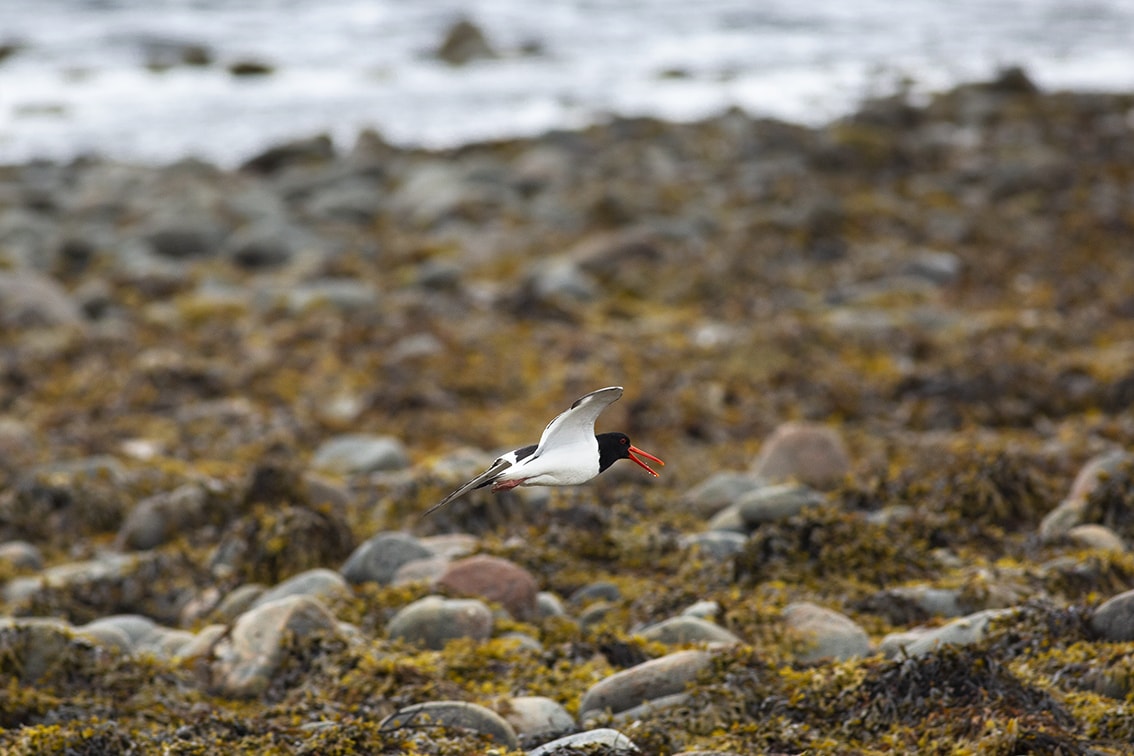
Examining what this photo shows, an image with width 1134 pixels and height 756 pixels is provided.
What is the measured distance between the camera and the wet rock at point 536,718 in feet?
15.4

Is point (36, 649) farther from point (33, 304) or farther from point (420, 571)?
point (33, 304)

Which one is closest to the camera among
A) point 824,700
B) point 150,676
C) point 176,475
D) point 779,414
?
point 824,700

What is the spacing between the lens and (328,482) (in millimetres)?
8016

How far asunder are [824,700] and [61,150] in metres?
23.4

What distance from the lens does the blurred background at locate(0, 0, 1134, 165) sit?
26.6 metres

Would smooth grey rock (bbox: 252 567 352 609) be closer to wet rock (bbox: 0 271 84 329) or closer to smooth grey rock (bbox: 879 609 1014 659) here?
smooth grey rock (bbox: 879 609 1014 659)

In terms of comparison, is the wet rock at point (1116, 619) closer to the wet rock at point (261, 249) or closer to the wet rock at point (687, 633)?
the wet rock at point (687, 633)

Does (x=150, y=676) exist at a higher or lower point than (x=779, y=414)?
higher

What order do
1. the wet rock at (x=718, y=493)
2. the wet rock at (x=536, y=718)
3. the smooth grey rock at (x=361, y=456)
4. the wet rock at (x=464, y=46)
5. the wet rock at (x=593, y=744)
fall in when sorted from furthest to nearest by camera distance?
the wet rock at (x=464, y=46)
the smooth grey rock at (x=361, y=456)
the wet rock at (x=718, y=493)
the wet rock at (x=536, y=718)
the wet rock at (x=593, y=744)

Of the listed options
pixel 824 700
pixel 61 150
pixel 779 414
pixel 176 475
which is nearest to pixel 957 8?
pixel 61 150

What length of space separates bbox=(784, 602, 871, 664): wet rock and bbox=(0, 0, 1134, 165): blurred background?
20163 mm

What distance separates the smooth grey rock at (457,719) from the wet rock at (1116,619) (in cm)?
236

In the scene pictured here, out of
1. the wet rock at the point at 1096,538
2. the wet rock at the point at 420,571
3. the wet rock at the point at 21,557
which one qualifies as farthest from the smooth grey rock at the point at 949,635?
the wet rock at the point at 21,557

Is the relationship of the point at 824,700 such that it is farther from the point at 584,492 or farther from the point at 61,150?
the point at 61,150
